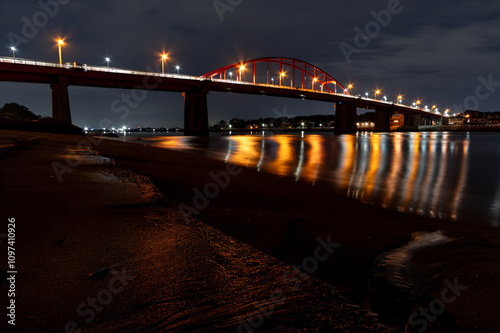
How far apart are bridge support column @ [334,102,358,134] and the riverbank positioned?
9428 centimetres

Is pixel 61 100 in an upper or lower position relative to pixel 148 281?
upper

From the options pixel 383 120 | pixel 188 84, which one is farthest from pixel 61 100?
pixel 383 120

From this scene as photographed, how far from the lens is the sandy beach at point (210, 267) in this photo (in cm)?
168

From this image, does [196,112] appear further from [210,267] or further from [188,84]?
[210,267]

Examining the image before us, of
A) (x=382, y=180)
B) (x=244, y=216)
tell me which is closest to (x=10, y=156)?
(x=244, y=216)

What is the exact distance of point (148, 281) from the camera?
2010 millimetres

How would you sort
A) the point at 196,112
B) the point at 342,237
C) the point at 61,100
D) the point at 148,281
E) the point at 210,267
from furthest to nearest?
the point at 196,112
the point at 61,100
the point at 342,237
the point at 210,267
the point at 148,281

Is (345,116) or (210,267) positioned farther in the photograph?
(345,116)

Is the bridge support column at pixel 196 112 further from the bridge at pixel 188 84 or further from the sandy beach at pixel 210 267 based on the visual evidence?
the sandy beach at pixel 210 267

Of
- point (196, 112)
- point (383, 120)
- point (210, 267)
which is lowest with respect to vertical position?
point (210, 267)

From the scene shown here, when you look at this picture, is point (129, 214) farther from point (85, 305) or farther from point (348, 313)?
point (348, 313)

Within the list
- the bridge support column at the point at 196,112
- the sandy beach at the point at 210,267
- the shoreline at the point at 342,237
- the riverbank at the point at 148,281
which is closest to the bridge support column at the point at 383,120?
the bridge support column at the point at 196,112

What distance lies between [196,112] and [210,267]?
65.9 meters

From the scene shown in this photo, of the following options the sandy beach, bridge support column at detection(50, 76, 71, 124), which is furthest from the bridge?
the sandy beach
